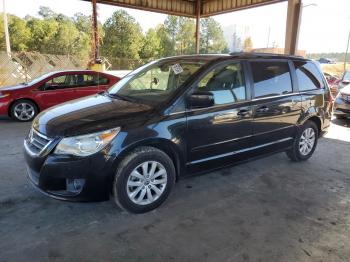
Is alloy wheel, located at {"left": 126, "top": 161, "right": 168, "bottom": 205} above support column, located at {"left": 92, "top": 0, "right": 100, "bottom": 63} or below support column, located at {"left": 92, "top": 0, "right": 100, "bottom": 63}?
below

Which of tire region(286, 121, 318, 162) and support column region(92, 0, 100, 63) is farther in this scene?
support column region(92, 0, 100, 63)

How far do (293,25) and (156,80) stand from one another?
8.06 meters

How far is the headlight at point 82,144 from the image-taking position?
110 inches

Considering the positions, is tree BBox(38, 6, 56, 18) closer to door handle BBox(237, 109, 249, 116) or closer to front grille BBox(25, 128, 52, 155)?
front grille BBox(25, 128, 52, 155)

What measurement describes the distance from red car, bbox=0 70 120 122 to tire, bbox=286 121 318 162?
526 cm

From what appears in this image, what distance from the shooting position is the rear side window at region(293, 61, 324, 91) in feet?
15.0

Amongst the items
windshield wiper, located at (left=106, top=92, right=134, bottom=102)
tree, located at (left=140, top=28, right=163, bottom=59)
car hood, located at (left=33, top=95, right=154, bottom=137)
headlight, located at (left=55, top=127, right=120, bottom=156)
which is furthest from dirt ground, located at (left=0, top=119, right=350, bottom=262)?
tree, located at (left=140, top=28, right=163, bottom=59)

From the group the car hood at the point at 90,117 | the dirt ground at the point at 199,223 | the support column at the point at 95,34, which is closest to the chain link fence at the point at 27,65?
the support column at the point at 95,34

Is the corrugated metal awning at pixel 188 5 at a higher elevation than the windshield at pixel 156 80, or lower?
higher

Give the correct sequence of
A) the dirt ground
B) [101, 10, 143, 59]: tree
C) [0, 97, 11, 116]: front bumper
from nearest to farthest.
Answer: the dirt ground, [0, 97, 11, 116]: front bumper, [101, 10, 143, 59]: tree

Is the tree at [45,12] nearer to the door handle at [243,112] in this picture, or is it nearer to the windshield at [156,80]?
the windshield at [156,80]

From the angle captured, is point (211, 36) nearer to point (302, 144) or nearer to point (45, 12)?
point (45, 12)

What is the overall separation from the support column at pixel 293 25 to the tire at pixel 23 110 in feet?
26.9

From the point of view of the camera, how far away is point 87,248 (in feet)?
8.52
